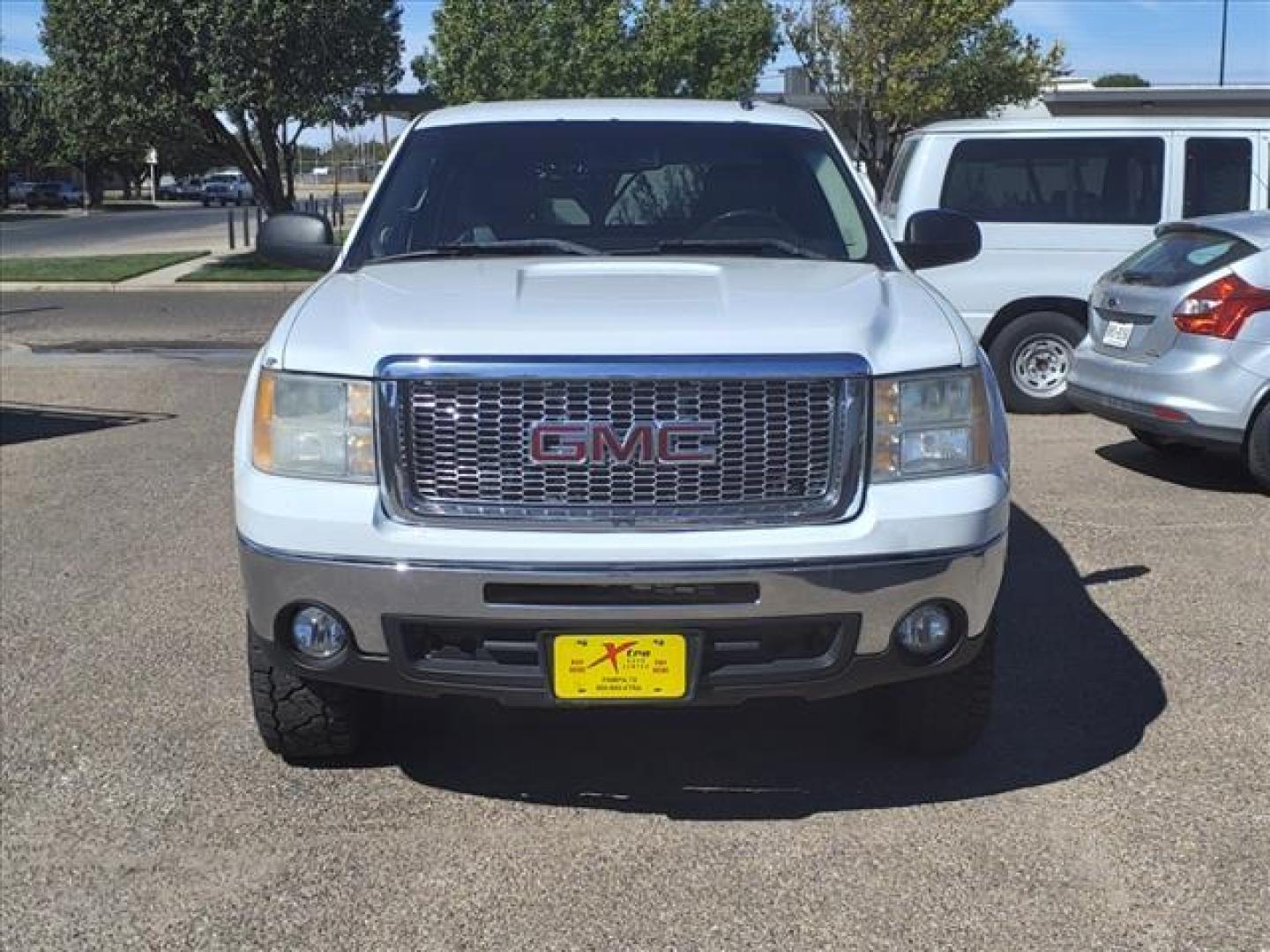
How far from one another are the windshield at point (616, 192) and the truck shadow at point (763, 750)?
1.48 m

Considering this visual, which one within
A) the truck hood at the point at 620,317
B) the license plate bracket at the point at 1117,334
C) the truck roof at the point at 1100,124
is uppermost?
the truck roof at the point at 1100,124

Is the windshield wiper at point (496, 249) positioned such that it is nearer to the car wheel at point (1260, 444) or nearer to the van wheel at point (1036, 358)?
the car wheel at point (1260, 444)

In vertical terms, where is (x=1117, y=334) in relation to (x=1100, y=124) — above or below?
below

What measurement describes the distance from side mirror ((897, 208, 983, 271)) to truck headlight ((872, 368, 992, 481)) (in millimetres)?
1607

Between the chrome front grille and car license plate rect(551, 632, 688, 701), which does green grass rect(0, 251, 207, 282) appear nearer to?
the chrome front grille

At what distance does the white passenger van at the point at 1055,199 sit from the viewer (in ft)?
33.1

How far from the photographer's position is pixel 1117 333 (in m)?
8.01

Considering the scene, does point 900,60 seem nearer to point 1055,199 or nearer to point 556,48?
point 556,48

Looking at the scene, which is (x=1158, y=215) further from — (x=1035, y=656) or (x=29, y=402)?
(x=29, y=402)

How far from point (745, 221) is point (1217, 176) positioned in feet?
21.8

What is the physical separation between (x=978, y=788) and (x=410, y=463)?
5.95 ft

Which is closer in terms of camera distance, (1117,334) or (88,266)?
(1117,334)

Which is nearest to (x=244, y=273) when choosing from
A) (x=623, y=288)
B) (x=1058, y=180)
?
(x=1058, y=180)

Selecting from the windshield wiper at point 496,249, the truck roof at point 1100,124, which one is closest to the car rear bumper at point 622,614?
the windshield wiper at point 496,249
